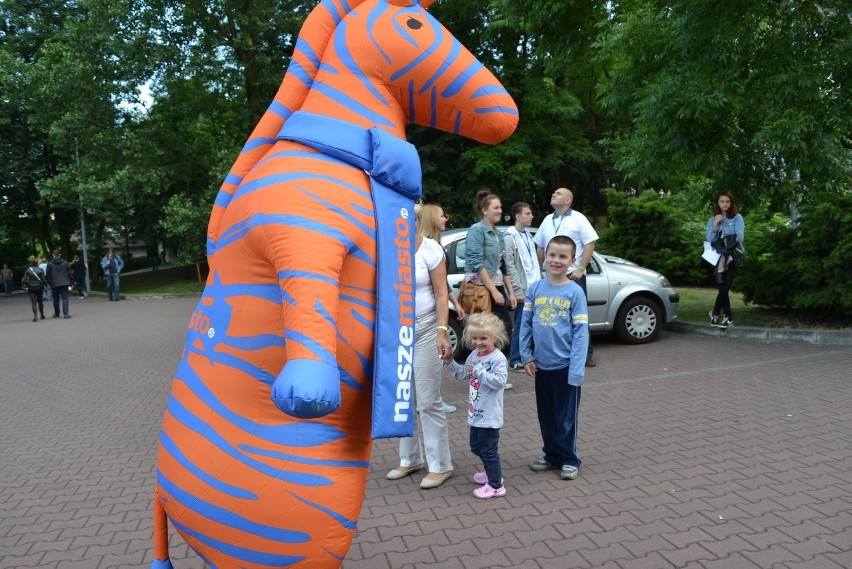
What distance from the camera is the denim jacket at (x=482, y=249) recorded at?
6.50 metres

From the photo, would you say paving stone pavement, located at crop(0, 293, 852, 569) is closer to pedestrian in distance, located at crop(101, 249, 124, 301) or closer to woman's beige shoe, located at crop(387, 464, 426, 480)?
woman's beige shoe, located at crop(387, 464, 426, 480)

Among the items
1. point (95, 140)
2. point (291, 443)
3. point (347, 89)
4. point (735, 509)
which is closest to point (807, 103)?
point (735, 509)

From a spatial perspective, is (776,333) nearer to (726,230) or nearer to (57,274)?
(726,230)

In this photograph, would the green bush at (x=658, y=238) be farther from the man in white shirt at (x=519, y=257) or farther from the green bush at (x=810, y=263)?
the man in white shirt at (x=519, y=257)

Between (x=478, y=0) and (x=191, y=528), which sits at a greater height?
(x=478, y=0)

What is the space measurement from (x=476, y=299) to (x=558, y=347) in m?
2.01

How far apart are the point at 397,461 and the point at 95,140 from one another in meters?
18.8

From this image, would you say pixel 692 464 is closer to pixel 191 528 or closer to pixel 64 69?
pixel 191 528

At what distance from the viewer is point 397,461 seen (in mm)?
5117

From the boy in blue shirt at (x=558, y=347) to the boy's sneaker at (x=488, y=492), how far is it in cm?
51

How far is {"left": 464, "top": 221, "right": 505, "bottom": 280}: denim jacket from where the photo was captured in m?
6.50

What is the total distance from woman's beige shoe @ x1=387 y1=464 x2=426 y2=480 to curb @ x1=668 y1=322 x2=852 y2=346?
6206mm

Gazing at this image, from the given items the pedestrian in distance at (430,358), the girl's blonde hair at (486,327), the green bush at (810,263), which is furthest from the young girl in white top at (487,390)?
the green bush at (810,263)

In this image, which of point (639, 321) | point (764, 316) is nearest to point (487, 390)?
point (639, 321)
